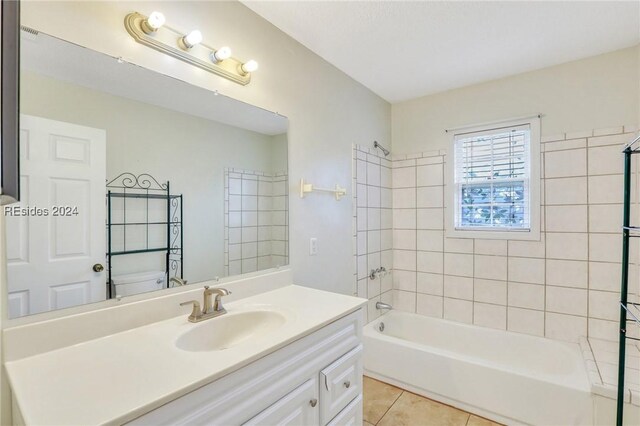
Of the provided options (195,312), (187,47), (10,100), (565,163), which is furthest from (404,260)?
(10,100)

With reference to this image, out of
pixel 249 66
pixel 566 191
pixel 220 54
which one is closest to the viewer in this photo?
pixel 220 54

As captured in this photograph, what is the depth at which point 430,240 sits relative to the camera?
2.89m

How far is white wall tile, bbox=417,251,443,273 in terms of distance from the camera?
9.32 feet

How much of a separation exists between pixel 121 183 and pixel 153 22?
2.16 feet

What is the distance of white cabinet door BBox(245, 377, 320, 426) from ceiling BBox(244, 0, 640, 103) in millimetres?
1870

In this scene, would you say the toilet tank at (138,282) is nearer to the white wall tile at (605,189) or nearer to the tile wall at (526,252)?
the tile wall at (526,252)

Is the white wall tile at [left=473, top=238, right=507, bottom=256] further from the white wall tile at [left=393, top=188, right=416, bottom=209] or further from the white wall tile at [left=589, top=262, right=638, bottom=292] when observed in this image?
the white wall tile at [left=393, top=188, right=416, bottom=209]

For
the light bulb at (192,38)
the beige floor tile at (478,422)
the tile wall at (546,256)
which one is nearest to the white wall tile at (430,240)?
the tile wall at (546,256)

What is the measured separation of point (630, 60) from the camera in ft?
6.82

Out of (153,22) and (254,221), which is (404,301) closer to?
(254,221)

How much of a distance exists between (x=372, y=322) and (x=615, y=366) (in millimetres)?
1581

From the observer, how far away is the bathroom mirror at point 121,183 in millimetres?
1006

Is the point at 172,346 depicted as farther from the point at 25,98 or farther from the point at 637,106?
the point at 637,106

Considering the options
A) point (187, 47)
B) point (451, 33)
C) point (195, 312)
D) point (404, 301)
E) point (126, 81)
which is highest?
point (451, 33)
